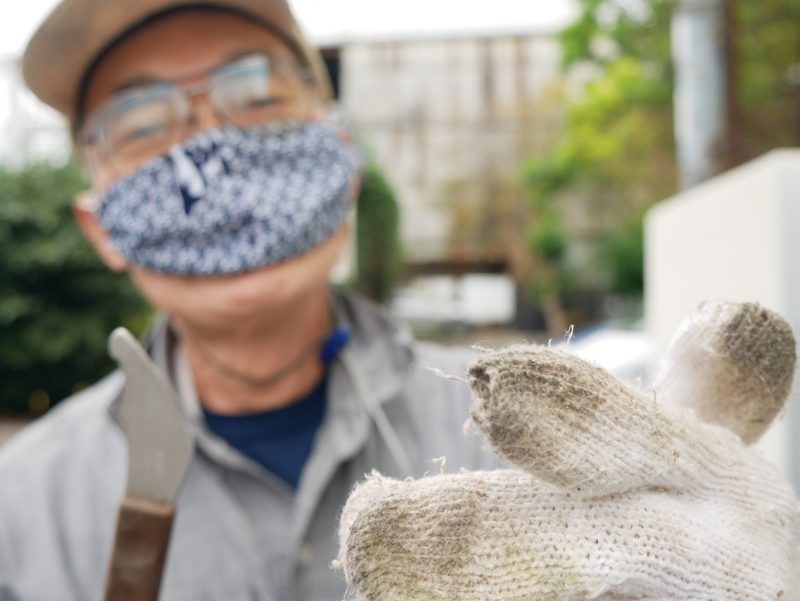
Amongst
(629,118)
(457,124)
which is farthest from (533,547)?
(457,124)

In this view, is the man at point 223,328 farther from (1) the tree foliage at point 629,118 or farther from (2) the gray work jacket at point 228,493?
(1) the tree foliage at point 629,118

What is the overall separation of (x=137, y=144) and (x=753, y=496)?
1571 mm

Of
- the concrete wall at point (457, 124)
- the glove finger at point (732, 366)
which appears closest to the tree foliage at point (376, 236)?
the concrete wall at point (457, 124)

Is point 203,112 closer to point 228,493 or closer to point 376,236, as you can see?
point 228,493

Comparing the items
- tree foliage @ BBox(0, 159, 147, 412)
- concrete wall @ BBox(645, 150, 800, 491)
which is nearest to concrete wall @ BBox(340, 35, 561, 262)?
tree foliage @ BBox(0, 159, 147, 412)

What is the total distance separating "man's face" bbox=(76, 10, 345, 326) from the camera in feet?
5.77

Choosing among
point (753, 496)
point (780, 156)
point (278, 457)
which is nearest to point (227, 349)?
point (278, 457)

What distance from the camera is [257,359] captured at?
6.29 feet

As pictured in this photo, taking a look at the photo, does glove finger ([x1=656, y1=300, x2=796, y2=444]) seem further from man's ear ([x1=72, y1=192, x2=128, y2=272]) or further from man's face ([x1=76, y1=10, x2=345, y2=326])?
man's ear ([x1=72, y1=192, x2=128, y2=272])

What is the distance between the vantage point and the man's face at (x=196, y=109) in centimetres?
176

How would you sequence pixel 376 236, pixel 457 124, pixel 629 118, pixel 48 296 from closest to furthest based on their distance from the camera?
pixel 48 296 < pixel 629 118 < pixel 376 236 < pixel 457 124

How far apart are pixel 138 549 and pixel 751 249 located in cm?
214

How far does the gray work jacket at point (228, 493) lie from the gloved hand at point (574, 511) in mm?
1001

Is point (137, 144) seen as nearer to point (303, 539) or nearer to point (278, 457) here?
point (278, 457)
